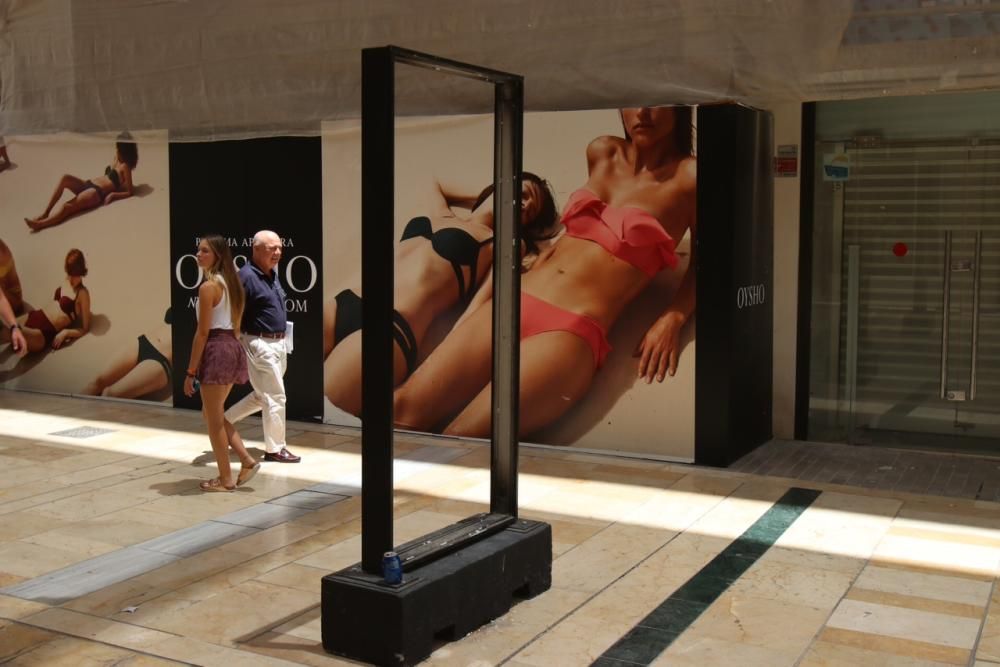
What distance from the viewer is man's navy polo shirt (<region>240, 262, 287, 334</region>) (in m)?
8.00

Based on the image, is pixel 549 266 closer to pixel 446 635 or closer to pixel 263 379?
pixel 263 379

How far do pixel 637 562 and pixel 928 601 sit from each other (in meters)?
1.45

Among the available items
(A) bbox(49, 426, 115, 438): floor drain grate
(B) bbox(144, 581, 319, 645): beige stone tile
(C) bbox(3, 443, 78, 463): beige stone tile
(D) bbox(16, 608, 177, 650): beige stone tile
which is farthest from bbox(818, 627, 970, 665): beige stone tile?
(A) bbox(49, 426, 115, 438): floor drain grate

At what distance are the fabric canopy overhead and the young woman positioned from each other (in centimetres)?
264

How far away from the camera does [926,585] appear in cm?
595

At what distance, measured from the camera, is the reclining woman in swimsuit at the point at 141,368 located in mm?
11102

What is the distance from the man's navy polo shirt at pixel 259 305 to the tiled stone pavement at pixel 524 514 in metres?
1.05

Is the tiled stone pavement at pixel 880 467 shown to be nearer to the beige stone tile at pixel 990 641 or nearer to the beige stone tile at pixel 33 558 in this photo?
the beige stone tile at pixel 990 641

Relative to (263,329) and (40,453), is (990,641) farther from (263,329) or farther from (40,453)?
(40,453)

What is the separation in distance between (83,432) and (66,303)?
2313 millimetres

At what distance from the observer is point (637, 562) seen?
6.28 meters

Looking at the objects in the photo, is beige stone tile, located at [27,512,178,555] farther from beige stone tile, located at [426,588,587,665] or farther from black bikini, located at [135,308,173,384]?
black bikini, located at [135,308,173,384]

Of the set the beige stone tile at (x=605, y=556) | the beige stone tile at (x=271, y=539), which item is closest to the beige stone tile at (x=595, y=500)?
→ the beige stone tile at (x=605, y=556)

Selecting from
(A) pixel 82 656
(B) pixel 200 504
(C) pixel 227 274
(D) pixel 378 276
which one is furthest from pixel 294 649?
(C) pixel 227 274
